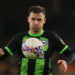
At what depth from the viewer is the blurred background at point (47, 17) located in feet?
35.1

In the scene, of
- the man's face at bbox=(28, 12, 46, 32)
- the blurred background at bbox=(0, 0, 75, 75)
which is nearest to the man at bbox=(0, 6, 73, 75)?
the man's face at bbox=(28, 12, 46, 32)

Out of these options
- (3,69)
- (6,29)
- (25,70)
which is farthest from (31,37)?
(6,29)

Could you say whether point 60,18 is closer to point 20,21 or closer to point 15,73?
point 20,21

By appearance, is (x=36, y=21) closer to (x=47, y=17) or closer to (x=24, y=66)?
(x=24, y=66)

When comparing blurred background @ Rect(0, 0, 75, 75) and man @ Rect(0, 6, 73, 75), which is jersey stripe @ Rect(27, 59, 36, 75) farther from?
blurred background @ Rect(0, 0, 75, 75)

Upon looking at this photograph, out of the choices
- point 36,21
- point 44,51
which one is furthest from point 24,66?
point 36,21

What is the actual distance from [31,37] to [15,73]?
4.29 m

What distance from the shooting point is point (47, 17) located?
1143 cm

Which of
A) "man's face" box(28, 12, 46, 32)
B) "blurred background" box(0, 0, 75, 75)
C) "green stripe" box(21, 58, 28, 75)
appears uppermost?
"man's face" box(28, 12, 46, 32)

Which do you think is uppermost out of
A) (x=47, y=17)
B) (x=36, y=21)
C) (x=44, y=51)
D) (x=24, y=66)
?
(x=36, y=21)

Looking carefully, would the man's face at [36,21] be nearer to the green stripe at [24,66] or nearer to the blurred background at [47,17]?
the green stripe at [24,66]

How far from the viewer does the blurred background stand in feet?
35.1

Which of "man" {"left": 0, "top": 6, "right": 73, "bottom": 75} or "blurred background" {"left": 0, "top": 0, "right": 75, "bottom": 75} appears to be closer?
"man" {"left": 0, "top": 6, "right": 73, "bottom": 75}

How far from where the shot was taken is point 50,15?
38.1 feet
